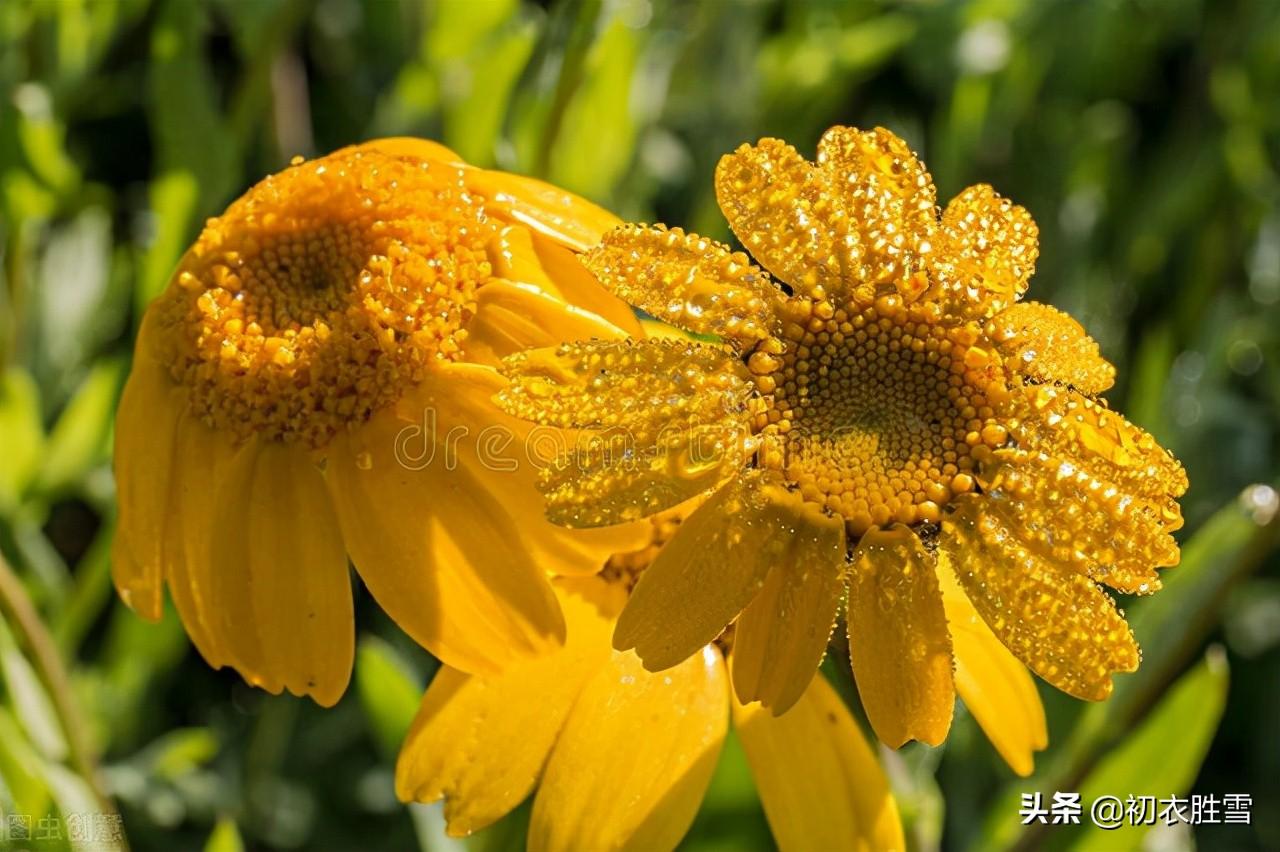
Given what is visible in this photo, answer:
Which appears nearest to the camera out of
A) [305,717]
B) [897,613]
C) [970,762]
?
[897,613]

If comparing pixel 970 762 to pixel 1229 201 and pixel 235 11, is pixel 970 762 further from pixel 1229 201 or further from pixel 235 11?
pixel 235 11

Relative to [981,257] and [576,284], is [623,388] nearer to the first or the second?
[576,284]

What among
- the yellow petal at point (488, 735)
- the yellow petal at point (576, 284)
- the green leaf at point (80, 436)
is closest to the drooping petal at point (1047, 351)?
the yellow petal at point (576, 284)

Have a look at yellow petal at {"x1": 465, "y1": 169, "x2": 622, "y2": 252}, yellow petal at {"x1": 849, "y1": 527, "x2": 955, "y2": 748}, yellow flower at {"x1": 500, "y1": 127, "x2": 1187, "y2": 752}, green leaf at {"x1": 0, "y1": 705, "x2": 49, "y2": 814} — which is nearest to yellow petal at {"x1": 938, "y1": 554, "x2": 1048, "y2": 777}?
yellow flower at {"x1": 500, "y1": 127, "x2": 1187, "y2": 752}

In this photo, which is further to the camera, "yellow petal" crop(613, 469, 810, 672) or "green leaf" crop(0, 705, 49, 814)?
"green leaf" crop(0, 705, 49, 814)

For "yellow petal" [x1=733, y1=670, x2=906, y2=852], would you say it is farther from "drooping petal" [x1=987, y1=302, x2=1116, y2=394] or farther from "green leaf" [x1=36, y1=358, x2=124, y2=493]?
"green leaf" [x1=36, y1=358, x2=124, y2=493]

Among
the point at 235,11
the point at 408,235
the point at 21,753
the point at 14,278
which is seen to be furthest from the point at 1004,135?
the point at 21,753
